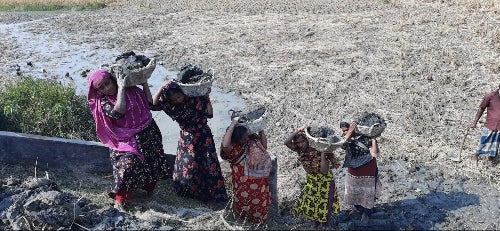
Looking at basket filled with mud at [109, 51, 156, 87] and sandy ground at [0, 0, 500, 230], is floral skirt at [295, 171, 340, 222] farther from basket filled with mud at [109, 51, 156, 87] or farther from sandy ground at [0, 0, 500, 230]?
basket filled with mud at [109, 51, 156, 87]

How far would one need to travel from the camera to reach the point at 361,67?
34.0ft

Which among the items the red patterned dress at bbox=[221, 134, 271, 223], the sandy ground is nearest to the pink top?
the sandy ground

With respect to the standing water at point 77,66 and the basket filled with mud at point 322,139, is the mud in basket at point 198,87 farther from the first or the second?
the standing water at point 77,66

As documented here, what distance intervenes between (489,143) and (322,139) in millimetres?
2922

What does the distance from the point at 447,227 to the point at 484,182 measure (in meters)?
1.15

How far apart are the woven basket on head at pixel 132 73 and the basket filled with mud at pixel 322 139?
1.47m

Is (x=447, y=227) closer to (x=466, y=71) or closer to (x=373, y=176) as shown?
(x=373, y=176)

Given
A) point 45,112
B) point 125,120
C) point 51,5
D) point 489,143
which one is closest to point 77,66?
point 45,112

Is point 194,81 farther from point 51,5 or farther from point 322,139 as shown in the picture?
point 51,5

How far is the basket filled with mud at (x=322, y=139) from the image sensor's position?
4188 millimetres

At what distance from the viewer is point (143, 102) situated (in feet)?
14.7

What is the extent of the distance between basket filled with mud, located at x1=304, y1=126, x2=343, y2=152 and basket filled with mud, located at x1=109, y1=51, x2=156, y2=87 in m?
1.48

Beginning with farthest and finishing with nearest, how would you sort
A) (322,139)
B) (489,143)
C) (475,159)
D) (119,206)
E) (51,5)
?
(51,5) → (475,159) → (489,143) → (119,206) → (322,139)

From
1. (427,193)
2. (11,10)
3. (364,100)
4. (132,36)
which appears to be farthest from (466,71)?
(11,10)
